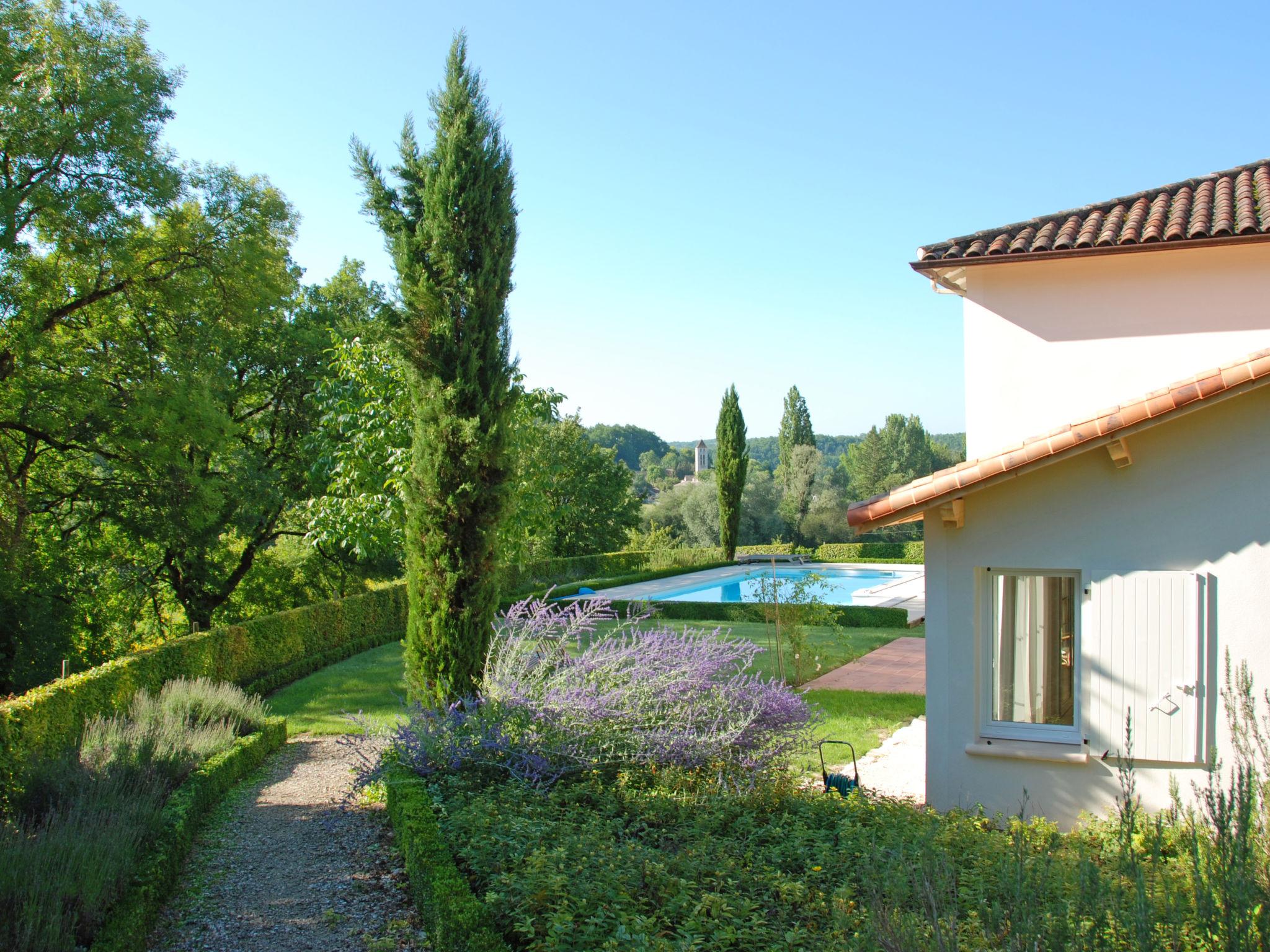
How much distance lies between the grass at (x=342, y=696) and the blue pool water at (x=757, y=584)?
355 inches

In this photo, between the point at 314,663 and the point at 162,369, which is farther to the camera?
the point at 162,369

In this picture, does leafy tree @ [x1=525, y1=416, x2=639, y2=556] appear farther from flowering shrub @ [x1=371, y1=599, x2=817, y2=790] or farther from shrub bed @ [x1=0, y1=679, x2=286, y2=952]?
flowering shrub @ [x1=371, y1=599, x2=817, y2=790]

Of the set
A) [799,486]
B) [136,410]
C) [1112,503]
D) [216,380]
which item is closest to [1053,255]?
[1112,503]

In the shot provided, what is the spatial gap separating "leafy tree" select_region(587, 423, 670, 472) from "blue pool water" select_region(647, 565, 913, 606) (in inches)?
2301

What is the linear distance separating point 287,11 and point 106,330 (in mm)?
9431

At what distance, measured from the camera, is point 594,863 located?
4395 mm

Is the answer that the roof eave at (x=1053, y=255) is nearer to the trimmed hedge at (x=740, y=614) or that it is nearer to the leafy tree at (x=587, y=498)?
the trimmed hedge at (x=740, y=614)

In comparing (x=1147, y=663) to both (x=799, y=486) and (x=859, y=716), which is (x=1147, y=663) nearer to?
(x=859, y=716)

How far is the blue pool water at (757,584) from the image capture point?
2703cm

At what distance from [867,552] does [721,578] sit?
1219 centimetres

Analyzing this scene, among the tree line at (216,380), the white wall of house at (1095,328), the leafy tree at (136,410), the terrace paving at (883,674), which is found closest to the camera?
the white wall of house at (1095,328)

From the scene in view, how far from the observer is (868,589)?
27.8 m

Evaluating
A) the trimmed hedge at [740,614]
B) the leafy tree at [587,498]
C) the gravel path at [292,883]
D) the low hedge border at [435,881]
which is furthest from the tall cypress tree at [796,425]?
the low hedge border at [435,881]

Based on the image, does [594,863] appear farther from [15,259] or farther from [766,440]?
[766,440]
